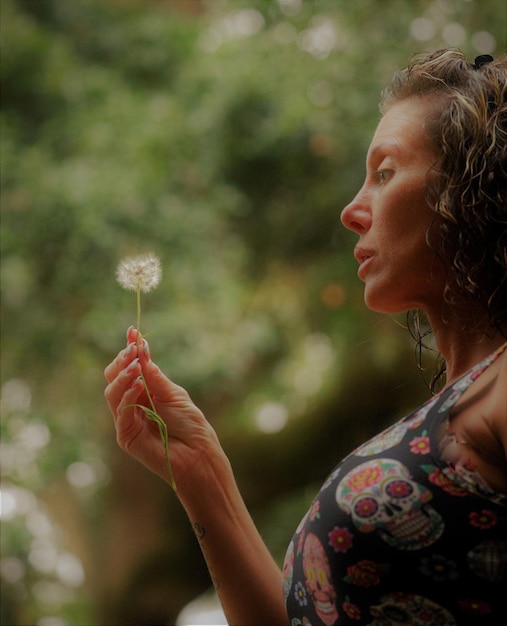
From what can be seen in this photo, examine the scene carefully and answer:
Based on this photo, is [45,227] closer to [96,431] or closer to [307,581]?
[96,431]

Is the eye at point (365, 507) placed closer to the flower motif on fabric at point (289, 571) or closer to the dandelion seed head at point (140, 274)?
the flower motif on fabric at point (289, 571)

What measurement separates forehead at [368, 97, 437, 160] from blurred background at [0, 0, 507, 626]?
1.42 metres

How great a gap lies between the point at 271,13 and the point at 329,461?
1297 mm

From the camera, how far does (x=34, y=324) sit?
2.31 meters

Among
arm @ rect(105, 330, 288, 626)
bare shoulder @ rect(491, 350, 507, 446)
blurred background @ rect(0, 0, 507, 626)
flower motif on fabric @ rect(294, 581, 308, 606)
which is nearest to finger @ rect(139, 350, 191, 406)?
arm @ rect(105, 330, 288, 626)

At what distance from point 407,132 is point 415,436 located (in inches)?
11.1

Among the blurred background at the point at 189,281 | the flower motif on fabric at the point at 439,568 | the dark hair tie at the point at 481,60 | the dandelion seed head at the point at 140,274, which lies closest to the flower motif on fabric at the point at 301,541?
the flower motif on fabric at the point at 439,568

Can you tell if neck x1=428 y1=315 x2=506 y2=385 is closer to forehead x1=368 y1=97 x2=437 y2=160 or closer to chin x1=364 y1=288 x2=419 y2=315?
chin x1=364 y1=288 x2=419 y2=315

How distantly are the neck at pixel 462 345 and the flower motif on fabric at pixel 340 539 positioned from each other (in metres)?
0.17

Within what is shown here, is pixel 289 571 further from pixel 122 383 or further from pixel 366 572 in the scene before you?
pixel 122 383

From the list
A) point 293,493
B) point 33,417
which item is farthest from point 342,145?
point 33,417

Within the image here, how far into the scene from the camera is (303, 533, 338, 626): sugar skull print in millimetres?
546

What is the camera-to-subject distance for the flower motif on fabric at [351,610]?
0.53 meters

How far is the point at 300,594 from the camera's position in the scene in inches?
23.0
